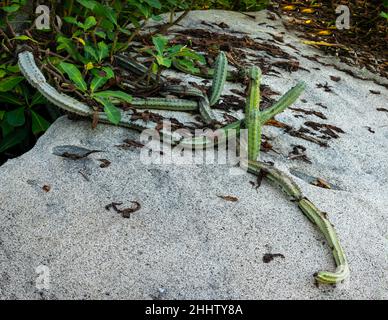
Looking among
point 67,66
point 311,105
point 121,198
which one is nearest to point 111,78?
point 67,66

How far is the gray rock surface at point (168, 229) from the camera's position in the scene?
1.98m

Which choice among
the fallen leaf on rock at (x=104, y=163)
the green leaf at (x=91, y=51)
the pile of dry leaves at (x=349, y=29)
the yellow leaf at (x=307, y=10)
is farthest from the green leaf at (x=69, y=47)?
the yellow leaf at (x=307, y=10)

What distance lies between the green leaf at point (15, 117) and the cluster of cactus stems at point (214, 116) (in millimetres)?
306

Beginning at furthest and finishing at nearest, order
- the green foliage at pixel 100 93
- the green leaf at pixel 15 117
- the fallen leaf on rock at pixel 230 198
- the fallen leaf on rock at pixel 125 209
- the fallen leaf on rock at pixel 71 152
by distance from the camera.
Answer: the green leaf at pixel 15 117 → the green foliage at pixel 100 93 → the fallen leaf on rock at pixel 71 152 → the fallen leaf on rock at pixel 230 198 → the fallen leaf on rock at pixel 125 209

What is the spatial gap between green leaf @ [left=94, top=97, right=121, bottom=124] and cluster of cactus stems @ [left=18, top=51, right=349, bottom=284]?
0.27ft

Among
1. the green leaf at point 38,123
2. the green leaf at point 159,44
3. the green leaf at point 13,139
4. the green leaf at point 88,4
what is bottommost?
the green leaf at point 13,139

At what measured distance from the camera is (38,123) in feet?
9.52

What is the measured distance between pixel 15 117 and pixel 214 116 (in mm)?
1086

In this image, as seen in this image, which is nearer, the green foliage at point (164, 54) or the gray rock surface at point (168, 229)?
the gray rock surface at point (168, 229)

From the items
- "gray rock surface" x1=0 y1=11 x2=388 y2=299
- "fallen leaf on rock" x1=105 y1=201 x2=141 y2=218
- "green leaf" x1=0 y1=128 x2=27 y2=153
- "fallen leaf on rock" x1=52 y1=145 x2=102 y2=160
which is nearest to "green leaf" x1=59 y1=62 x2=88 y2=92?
"gray rock surface" x1=0 y1=11 x2=388 y2=299

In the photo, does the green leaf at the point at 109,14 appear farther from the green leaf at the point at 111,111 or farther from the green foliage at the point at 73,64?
the green leaf at the point at 111,111

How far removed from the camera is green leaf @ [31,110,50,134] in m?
2.88

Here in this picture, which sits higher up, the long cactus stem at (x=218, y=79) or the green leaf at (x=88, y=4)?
the green leaf at (x=88, y=4)

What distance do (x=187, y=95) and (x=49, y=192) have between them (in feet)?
3.64
